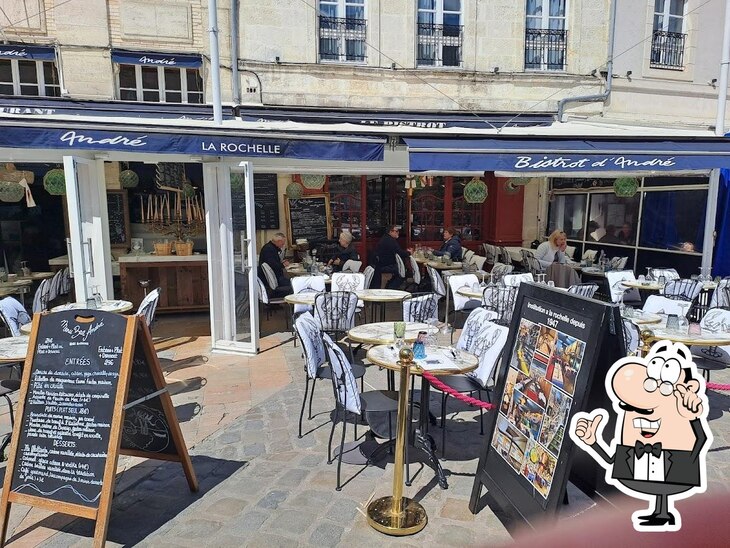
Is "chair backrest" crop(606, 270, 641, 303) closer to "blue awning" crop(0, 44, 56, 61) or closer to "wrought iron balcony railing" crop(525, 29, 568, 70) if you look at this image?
"wrought iron balcony railing" crop(525, 29, 568, 70)

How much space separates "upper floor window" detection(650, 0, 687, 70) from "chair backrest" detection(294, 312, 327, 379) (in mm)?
12407

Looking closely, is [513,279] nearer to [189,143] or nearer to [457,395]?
[457,395]

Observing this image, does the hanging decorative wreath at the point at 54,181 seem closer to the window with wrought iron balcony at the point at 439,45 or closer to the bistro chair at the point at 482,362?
the bistro chair at the point at 482,362

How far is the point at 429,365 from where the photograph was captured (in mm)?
3709

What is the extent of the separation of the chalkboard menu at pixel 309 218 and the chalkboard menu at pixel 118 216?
142 inches

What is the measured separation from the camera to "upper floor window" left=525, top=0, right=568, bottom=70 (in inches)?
474

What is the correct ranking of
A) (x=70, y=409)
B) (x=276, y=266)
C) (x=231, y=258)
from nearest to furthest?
1. (x=70, y=409)
2. (x=231, y=258)
3. (x=276, y=266)

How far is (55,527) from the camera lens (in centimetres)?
316

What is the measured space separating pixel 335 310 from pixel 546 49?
975 cm

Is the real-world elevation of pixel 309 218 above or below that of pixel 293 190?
below

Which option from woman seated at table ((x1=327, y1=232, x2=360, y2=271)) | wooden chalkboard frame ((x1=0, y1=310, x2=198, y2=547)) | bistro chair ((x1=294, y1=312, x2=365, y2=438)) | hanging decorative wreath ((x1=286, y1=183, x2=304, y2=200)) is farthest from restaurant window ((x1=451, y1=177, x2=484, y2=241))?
wooden chalkboard frame ((x1=0, y1=310, x2=198, y2=547))

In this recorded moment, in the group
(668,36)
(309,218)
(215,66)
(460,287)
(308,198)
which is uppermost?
(668,36)

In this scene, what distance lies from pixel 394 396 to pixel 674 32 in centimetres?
1343

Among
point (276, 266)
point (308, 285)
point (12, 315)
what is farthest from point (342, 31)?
point (12, 315)
